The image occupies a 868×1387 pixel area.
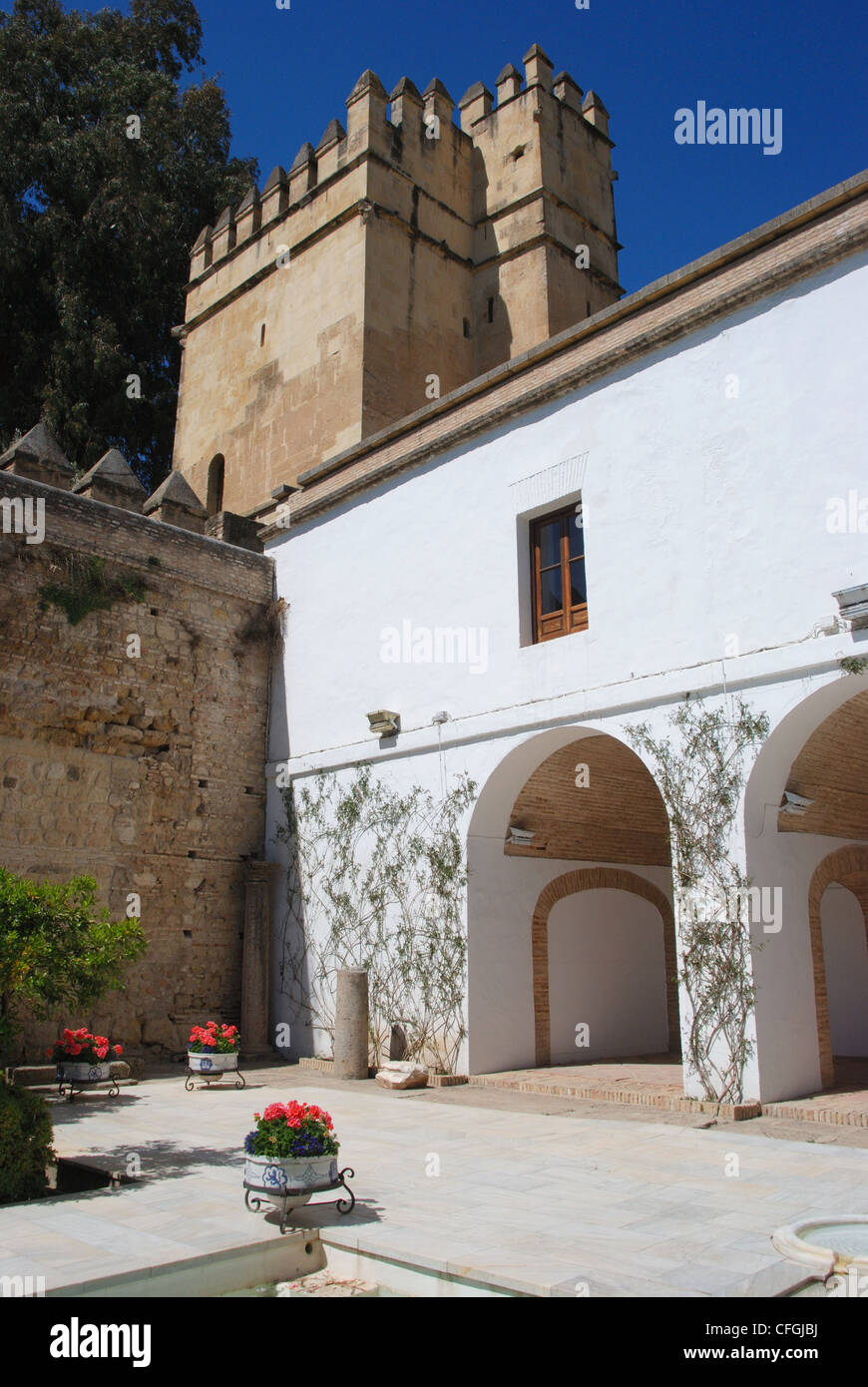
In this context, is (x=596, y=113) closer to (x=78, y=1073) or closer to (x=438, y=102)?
(x=438, y=102)

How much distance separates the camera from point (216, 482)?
18.3m

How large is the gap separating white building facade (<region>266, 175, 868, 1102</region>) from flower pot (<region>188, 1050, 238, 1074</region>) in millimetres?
2124

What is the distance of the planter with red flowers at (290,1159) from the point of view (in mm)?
4449

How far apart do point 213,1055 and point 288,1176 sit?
5064mm

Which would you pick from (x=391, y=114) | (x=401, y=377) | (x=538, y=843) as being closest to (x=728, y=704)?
(x=538, y=843)

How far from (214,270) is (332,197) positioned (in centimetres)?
346

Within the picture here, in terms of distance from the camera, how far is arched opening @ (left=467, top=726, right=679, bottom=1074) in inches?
392

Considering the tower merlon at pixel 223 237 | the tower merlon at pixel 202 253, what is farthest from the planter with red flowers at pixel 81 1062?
the tower merlon at pixel 202 253

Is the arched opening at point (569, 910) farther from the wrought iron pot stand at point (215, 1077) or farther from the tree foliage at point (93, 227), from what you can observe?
the tree foliage at point (93, 227)

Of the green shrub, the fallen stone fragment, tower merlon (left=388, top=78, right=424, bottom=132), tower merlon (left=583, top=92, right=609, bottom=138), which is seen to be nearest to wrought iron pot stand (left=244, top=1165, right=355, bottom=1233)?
the green shrub

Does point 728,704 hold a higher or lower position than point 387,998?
higher

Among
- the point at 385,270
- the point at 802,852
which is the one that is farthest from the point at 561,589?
the point at 385,270
